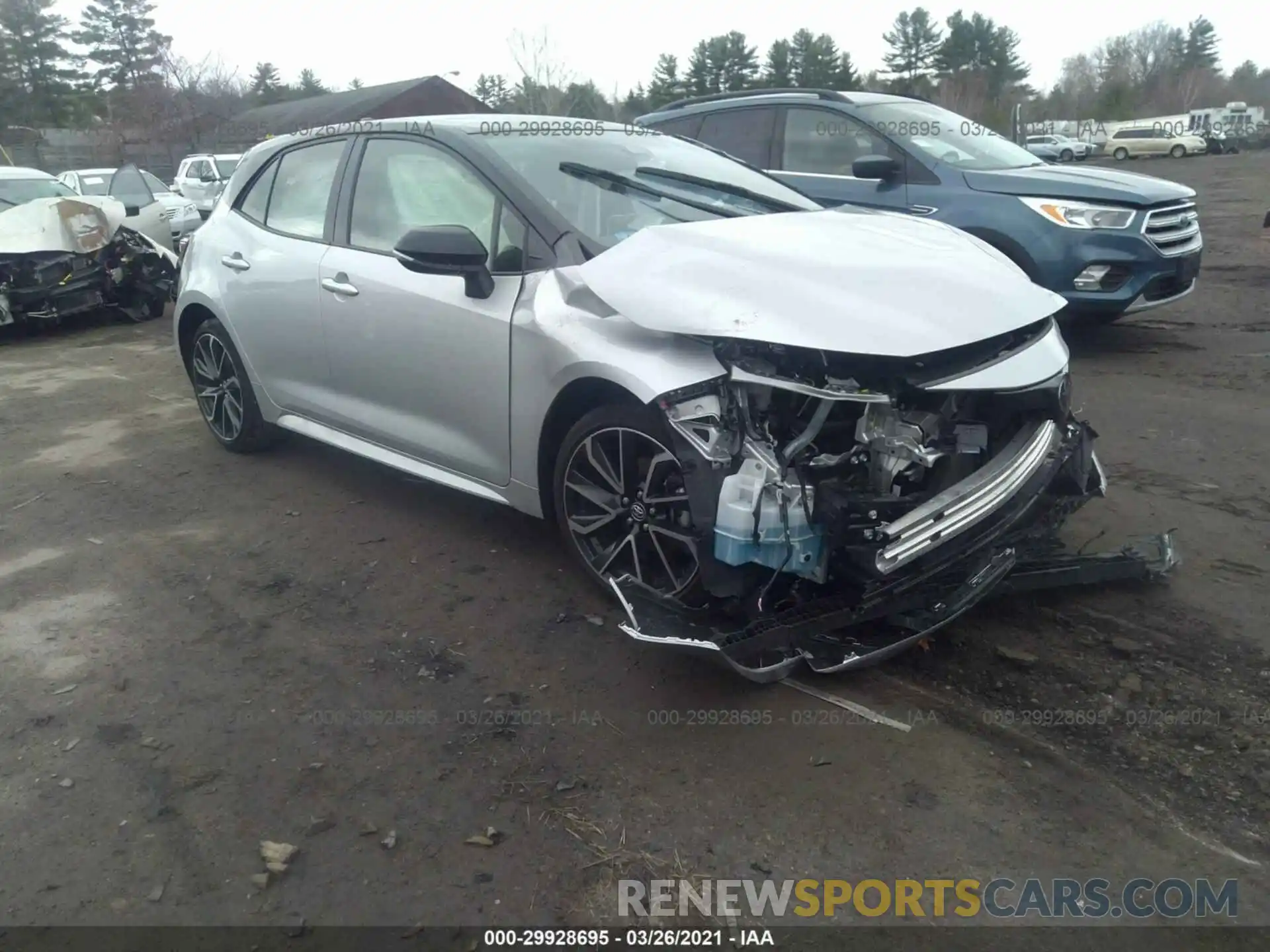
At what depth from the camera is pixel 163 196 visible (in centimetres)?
1606

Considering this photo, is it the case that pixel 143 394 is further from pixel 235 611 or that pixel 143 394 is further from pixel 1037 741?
pixel 1037 741

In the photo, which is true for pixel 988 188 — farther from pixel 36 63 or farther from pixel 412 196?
pixel 36 63

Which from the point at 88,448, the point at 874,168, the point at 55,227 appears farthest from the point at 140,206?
the point at 874,168

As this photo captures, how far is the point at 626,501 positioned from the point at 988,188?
4.62 metres

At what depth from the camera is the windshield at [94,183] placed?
17281mm

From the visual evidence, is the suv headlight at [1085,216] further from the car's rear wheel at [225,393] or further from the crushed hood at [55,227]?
the crushed hood at [55,227]

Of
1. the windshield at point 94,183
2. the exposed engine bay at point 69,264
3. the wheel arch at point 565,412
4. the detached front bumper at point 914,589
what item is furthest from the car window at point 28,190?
the detached front bumper at point 914,589

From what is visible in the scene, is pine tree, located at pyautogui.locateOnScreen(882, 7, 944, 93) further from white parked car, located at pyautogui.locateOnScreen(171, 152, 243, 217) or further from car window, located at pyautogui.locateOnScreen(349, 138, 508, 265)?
car window, located at pyautogui.locateOnScreen(349, 138, 508, 265)

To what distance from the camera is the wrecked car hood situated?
112 inches

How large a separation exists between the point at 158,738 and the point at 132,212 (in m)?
9.51

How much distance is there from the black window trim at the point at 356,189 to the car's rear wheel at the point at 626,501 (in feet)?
2.28

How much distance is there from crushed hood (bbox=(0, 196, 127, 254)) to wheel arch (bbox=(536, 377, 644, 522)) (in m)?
8.24

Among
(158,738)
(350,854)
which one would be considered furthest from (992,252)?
(158,738)

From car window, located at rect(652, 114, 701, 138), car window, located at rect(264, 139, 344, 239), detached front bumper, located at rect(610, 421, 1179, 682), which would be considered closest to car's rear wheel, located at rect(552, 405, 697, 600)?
detached front bumper, located at rect(610, 421, 1179, 682)
